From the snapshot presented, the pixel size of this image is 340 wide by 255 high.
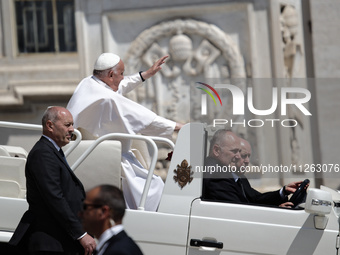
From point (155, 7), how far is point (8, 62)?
2280 mm

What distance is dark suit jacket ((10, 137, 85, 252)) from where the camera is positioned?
181 inches

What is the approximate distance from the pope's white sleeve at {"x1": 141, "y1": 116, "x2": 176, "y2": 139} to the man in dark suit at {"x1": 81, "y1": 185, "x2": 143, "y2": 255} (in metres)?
2.06

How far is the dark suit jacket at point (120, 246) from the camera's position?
128 inches

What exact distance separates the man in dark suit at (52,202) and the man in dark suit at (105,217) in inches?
45.6

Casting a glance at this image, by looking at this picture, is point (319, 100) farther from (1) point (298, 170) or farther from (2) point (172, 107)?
(1) point (298, 170)

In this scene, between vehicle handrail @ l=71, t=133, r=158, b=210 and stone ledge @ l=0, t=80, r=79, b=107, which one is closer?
vehicle handrail @ l=71, t=133, r=158, b=210

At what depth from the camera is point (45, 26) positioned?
465 inches

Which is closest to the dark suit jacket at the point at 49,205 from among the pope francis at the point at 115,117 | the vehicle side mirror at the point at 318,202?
the pope francis at the point at 115,117

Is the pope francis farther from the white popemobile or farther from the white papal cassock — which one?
the white popemobile

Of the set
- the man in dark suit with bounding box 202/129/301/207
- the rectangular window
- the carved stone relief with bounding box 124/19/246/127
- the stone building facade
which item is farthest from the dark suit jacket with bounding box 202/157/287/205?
the rectangular window

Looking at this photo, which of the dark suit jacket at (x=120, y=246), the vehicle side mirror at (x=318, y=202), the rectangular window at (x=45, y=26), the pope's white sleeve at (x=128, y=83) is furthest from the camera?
the rectangular window at (x=45, y=26)

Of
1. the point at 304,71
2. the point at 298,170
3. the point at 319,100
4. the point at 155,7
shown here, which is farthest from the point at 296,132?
the point at 298,170

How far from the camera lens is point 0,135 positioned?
11.6m

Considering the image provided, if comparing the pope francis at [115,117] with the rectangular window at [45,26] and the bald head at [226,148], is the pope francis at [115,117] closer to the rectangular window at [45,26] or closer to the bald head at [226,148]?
the bald head at [226,148]
